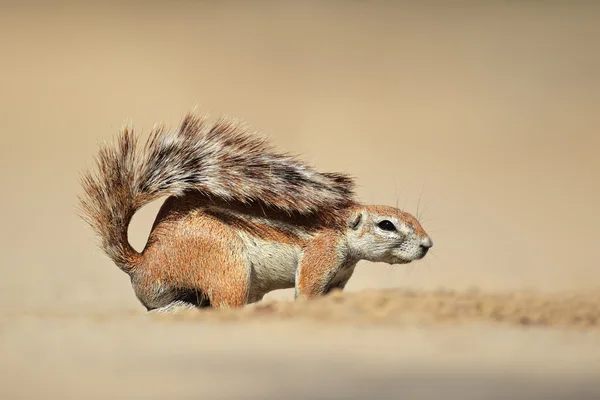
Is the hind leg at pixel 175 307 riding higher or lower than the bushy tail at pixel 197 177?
lower

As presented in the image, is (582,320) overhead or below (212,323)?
Answer: overhead

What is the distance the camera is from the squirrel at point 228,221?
8.57 meters

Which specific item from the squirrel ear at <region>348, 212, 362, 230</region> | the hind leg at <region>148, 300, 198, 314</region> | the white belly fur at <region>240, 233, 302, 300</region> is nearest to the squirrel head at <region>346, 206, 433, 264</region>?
the squirrel ear at <region>348, 212, 362, 230</region>

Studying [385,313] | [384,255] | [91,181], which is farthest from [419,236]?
[91,181]

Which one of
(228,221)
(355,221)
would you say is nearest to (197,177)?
(228,221)

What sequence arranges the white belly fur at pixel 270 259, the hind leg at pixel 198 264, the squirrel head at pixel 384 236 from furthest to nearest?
the squirrel head at pixel 384 236
the white belly fur at pixel 270 259
the hind leg at pixel 198 264

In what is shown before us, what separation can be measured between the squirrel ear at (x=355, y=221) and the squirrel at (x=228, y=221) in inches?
0.5

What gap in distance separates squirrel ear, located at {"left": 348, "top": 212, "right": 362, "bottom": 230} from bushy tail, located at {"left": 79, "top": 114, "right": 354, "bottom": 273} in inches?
6.2

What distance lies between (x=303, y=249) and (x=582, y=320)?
2.44 m

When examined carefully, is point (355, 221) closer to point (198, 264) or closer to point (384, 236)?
point (384, 236)

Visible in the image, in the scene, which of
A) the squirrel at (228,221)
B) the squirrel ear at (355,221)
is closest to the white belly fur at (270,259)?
the squirrel at (228,221)

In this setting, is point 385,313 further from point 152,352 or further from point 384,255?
point 152,352

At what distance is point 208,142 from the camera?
8.82 m

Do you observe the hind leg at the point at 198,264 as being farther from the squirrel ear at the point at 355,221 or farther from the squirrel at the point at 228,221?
the squirrel ear at the point at 355,221
